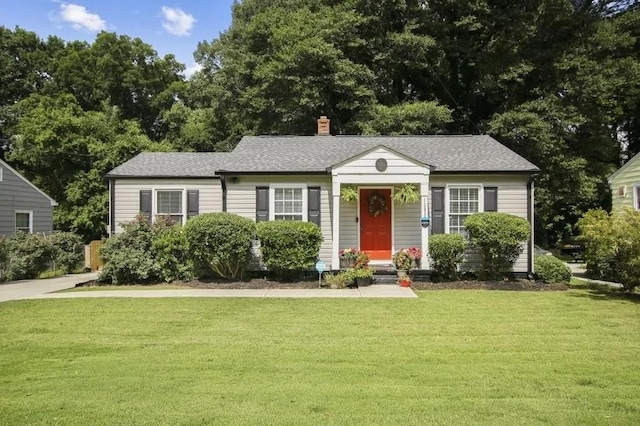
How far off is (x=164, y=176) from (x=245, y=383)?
35.1 ft

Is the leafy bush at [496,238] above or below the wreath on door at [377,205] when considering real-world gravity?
below

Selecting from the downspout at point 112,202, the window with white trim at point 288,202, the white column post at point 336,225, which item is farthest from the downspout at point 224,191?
the downspout at point 112,202

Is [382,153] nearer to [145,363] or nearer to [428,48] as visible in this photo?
[145,363]

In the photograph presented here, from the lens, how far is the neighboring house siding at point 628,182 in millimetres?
15141

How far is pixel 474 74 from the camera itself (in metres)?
27.3

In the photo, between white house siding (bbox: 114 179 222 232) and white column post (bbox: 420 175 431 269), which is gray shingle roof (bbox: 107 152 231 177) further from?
white column post (bbox: 420 175 431 269)

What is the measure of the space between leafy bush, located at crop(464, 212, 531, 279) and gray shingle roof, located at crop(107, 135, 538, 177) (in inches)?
63.9

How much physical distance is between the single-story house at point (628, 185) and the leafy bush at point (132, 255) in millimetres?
14065

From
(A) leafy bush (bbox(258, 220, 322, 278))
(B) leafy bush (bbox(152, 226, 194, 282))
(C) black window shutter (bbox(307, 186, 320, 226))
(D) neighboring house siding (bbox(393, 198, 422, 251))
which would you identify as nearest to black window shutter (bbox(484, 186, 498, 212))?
(D) neighboring house siding (bbox(393, 198, 422, 251))

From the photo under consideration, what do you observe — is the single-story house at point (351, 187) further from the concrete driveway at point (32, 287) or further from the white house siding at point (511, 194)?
the concrete driveway at point (32, 287)

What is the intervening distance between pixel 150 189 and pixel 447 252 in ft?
29.3

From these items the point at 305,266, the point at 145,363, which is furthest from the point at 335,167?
the point at 145,363

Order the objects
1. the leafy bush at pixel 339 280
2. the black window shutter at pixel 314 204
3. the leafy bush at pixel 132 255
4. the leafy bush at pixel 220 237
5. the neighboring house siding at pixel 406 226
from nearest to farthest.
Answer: the leafy bush at pixel 339 280 → the leafy bush at pixel 220 237 → the leafy bush at pixel 132 255 → the black window shutter at pixel 314 204 → the neighboring house siding at pixel 406 226

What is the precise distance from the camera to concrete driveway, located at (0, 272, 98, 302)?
1157 cm
